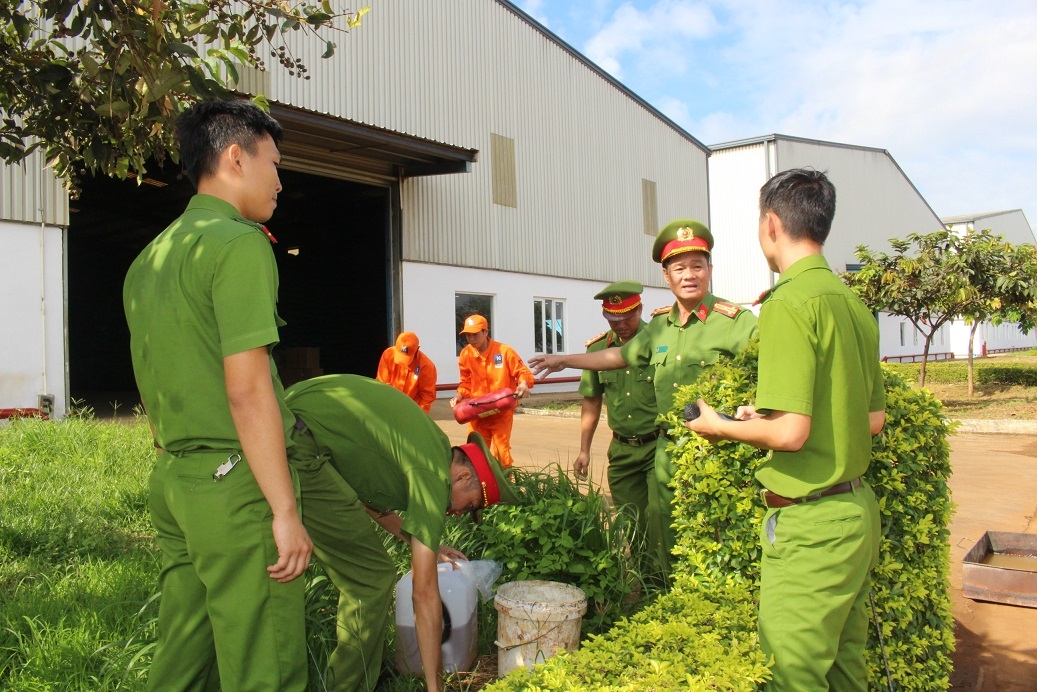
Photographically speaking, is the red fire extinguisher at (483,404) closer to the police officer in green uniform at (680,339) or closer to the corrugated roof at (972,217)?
the police officer in green uniform at (680,339)

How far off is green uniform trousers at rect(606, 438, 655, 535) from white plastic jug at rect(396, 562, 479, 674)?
166 cm

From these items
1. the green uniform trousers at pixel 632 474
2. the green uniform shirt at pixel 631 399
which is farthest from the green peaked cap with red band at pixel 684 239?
the green uniform trousers at pixel 632 474

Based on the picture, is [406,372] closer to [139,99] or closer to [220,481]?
[139,99]

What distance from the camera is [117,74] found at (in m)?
3.25

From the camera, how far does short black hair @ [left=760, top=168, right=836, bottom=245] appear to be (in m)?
2.38

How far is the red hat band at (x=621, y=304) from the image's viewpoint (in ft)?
16.0

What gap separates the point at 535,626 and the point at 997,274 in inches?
645

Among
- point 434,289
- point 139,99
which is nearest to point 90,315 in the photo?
point 434,289

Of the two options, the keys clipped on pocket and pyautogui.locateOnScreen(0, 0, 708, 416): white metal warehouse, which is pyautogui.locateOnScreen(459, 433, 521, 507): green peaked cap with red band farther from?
pyautogui.locateOnScreen(0, 0, 708, 416): white metal warehouse

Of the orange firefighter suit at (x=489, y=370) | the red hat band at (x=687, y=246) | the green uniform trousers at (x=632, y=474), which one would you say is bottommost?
the green uniform trousers at (x=632, y=474)

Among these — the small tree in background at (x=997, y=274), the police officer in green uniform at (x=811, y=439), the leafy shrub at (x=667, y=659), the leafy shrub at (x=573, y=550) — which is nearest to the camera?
the leafy shrub at (x=667, y=659)

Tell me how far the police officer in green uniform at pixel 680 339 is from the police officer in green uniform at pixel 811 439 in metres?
1.56

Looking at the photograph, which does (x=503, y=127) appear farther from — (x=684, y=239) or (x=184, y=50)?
(x=184, y=50)

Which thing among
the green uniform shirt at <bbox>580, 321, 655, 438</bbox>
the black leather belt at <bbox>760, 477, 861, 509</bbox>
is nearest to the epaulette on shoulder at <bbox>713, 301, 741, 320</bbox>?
the green uniform shirt at <bbox>580, 321, 655, 438</bbox>
